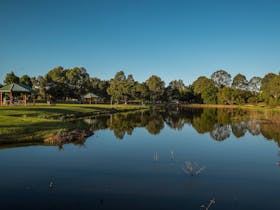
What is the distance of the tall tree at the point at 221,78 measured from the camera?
461 feet

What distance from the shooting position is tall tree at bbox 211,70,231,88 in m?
141

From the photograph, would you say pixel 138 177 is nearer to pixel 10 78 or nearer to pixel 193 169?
pixel 193 169

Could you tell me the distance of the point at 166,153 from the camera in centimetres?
1722

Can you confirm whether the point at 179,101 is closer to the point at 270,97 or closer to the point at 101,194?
the point at 270,97

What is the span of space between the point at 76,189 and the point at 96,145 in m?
9.81

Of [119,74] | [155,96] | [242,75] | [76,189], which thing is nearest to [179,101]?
[155,96]

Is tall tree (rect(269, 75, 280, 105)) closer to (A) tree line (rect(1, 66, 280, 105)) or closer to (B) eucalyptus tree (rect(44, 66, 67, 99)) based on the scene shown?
(A) tree line (rect(1, 66, 280, 105))

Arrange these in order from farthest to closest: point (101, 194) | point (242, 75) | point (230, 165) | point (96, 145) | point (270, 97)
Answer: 1. point (242, 75)
2. point (270, 97)
3. point (96, 145)
4. point (230, 165)
5. point (101, 194)

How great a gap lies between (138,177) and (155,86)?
110 m

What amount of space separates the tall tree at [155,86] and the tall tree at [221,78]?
37.4 meters

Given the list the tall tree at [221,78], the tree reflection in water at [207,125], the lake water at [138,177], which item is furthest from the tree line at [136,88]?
the lake water at [138,177]

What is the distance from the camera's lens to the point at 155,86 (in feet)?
396

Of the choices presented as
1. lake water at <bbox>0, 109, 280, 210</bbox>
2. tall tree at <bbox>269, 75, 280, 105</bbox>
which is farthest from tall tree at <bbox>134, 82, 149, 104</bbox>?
lake water at <bbox>0, 109, 280, 210</bbox>

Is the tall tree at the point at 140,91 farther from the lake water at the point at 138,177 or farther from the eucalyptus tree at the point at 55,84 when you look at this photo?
the lake water at the point at 138,177
